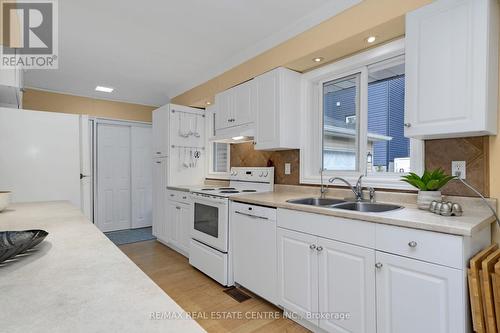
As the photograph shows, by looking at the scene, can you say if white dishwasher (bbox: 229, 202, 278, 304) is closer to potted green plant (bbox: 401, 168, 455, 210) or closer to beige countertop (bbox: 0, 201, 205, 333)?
potted green plant (bbox: 401, 168, 455, 210)

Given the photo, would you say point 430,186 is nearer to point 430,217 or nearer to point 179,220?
point 430,217

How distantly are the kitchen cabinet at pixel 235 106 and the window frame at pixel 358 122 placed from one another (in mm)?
609

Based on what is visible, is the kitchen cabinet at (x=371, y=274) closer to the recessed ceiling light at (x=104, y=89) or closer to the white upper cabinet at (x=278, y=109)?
the white upper cabinet at (x=278, y=109)

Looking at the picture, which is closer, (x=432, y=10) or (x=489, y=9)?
(x=489, y=9)

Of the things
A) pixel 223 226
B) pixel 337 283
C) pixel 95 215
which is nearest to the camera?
pixel 337 283

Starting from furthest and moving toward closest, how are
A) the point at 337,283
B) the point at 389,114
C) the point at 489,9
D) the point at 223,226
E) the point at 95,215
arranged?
the point at 95,215
the point at 223,226
the point at 389,114
the point at 337,283
the point at 489,9

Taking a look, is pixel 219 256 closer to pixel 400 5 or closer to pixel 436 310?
pixel 436 310

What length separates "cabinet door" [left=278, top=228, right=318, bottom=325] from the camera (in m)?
1.79

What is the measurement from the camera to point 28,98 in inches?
158

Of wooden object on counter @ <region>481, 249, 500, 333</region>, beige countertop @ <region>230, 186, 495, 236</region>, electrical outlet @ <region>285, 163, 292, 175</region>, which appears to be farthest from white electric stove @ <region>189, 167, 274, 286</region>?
wooden object on counter @ <region>481, 249, 500, 333</region>

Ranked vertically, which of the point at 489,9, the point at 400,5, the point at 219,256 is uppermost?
the point at 400,5

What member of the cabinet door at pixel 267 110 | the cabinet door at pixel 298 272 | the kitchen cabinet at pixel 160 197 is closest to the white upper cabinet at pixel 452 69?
the cabinet door at pixel 298 272

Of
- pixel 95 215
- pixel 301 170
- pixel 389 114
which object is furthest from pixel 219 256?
pixel 95 215

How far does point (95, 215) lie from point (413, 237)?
493 cm
